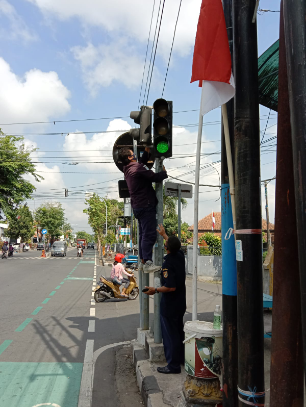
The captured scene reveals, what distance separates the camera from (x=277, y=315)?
206 cm

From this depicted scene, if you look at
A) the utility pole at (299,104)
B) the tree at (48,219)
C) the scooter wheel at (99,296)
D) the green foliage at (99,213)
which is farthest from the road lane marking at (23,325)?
the tree at (48,219)

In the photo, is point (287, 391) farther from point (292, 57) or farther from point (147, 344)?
point (147, 344)

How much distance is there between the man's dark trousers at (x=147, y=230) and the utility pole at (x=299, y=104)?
10.7 feet

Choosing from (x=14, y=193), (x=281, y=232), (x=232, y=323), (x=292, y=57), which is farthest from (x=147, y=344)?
(x=14, y=193)

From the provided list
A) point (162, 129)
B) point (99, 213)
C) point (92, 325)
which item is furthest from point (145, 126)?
point (99, 213)

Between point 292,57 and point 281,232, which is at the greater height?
point 292,57

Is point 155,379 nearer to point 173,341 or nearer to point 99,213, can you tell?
point 173,341

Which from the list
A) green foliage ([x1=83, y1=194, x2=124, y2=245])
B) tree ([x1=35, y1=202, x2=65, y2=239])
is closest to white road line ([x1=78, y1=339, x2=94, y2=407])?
green foliage ([x1=83, y1=194, x2=124, y2=245])

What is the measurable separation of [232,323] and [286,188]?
1.27 m

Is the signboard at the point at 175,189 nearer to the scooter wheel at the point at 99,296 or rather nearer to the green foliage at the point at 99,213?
the scooter wheel at the point at 99,296

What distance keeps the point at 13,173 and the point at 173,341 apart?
2969 cm

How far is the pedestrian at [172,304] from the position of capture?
15.0 ft

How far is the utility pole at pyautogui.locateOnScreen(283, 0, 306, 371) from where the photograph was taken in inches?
67.6

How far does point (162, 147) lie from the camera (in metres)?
5.03
